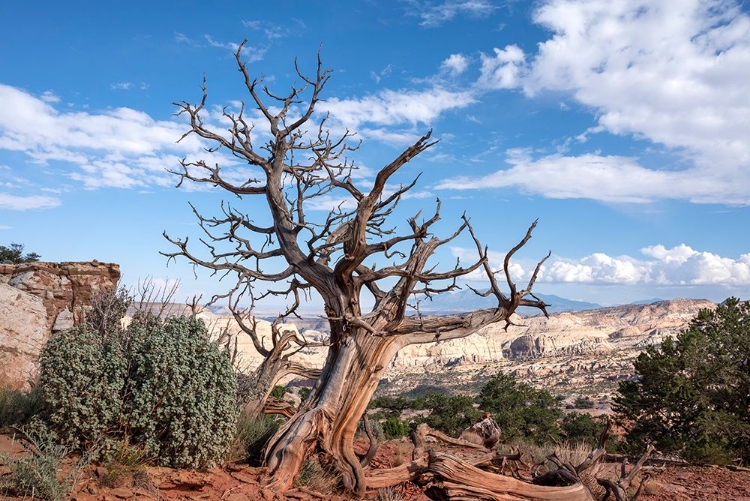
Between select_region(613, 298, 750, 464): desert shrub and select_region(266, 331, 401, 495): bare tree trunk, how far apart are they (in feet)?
29.9

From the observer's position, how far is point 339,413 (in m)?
7.77

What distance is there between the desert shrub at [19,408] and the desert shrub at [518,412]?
1305 cm

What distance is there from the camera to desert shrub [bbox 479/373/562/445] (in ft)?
58.8

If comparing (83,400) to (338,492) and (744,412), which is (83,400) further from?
(744,412)

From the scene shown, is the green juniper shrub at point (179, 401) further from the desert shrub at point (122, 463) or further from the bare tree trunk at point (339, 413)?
the bare tree trunk at point (339, 413)

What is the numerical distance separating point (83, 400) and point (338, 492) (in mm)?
3205

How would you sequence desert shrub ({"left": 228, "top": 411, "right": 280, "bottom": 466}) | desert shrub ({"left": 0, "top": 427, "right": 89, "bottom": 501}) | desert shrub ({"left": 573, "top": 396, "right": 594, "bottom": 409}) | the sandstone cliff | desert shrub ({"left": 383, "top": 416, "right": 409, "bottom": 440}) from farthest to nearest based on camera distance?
the sandstone cliff, desert shrub ({"left": 573, "top": 396, "right": 594, "bottom": 409}), desert shrub ({"left": 383, "top": 416, "right": 409, "bottom": 440}), desert shrub ({"left": 228, "top": 411, "right": 280, "bottom": 466}), desert shrub ({"left": 0, "top": 427, "right": 89, "bottom": 501})

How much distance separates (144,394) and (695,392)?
13.0m

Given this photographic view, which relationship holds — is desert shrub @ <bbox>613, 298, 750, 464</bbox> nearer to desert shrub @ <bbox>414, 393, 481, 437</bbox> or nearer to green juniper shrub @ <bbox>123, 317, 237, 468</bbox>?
desert shrub @ <bbox>414, 393, 481, 437</bbox>

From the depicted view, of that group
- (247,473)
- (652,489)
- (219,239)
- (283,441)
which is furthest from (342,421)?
(652,489)

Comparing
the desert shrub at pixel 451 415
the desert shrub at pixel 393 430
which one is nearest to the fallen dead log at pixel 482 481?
the desert shrub at pixel 393 430

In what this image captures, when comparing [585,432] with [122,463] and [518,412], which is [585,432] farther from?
[122,463]

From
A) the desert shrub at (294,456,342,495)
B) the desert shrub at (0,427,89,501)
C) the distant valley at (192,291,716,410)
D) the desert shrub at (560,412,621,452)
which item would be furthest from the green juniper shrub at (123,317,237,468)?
the distant valley at (192,291,716,410)

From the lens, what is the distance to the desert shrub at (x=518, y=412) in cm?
1792
